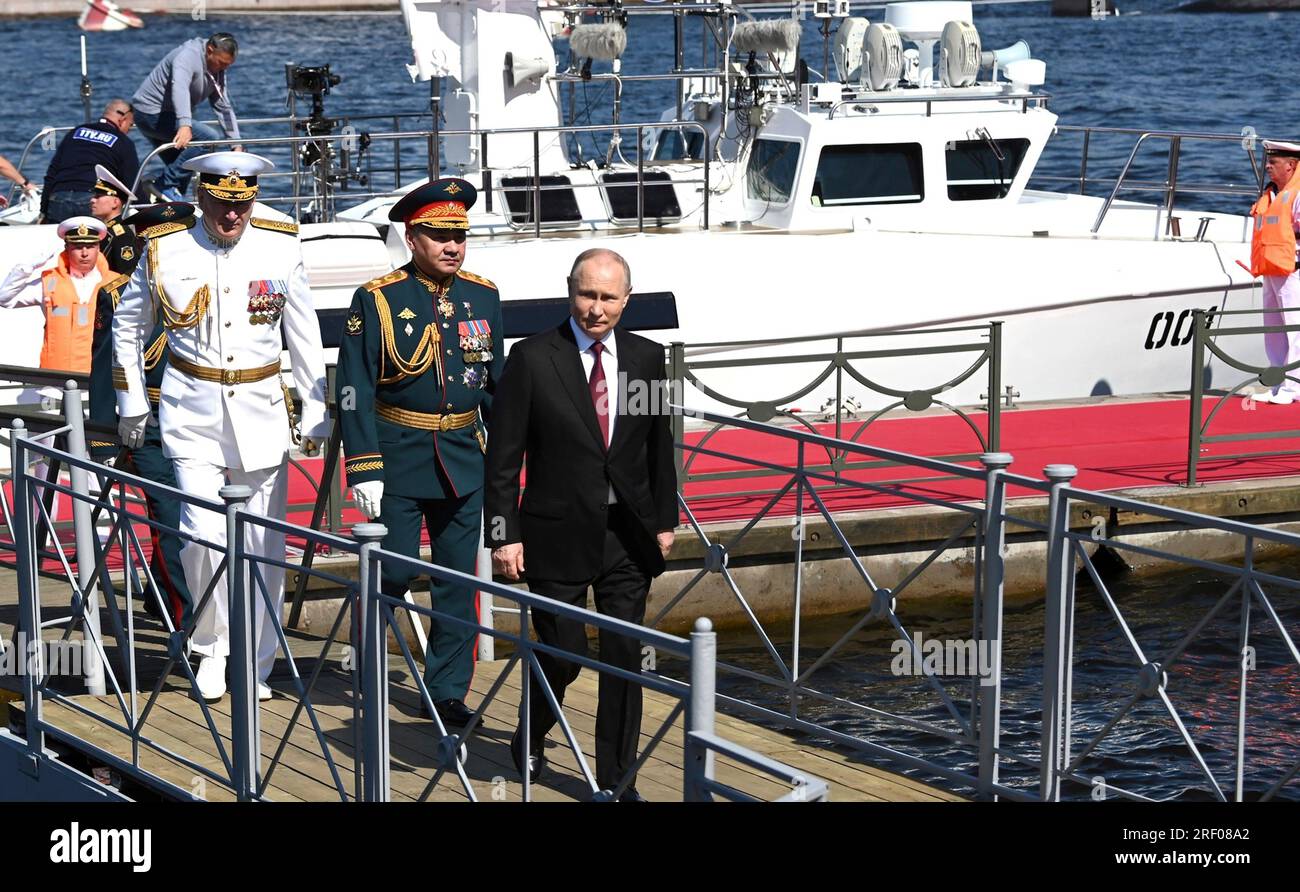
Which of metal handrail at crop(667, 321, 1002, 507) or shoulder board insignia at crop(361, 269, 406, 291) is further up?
shoulder board insignia at crop(361, 269, 406, 291)

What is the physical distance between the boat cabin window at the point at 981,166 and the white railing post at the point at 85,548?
909 cm

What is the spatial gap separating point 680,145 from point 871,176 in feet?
7.99

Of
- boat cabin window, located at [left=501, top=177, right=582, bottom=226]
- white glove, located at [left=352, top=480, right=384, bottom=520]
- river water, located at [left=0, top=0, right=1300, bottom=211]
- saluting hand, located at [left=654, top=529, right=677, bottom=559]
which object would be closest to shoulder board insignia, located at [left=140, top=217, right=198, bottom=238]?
white glove, located at [left=352, top=480, right=384, bottom=520]

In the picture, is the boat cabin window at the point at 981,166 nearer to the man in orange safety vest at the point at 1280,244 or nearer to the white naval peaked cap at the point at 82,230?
the man in orange safety vest at the point at 1280,244

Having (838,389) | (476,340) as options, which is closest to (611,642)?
(476,340)

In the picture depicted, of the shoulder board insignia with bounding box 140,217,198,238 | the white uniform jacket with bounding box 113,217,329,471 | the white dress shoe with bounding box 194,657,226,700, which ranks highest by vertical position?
the shoulder board insignia with bounding box 140,217,198,238

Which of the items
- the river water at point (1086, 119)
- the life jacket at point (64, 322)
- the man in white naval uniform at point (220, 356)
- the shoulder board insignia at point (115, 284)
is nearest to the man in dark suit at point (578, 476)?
the man in white naval uniform at point (220, 356)

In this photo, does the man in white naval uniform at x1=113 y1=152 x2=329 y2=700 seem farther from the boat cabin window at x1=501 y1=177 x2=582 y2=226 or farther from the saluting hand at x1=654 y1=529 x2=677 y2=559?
the boat cabin window at x1=501 y1=177 x2=582 y2=226

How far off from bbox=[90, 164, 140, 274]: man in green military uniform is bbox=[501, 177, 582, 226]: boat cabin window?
13.5ft

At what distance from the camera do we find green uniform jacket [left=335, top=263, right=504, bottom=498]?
629 centimetres

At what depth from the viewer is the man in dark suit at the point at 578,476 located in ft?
18.8

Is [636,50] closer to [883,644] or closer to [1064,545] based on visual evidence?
[883,644]

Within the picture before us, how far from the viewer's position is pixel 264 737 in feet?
21.5
